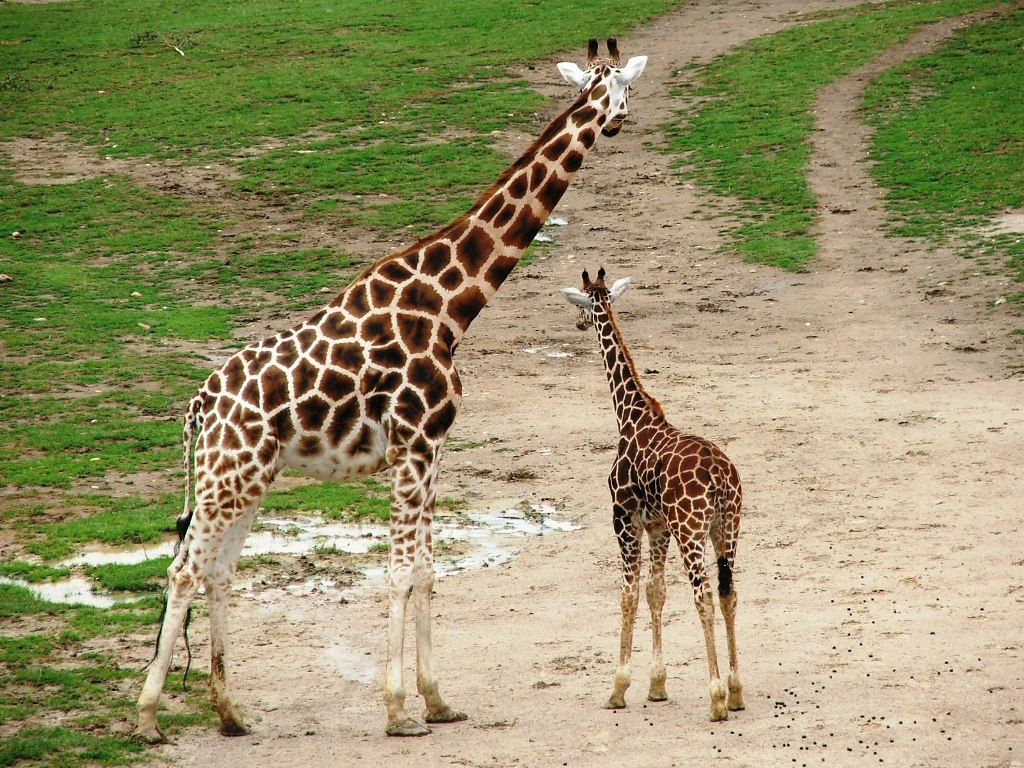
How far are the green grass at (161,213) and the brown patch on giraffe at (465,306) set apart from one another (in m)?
3.22

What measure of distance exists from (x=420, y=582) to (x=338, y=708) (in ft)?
3.50

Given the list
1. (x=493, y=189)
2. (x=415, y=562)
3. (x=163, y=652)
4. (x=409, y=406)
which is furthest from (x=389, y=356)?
(x=163, y=652)

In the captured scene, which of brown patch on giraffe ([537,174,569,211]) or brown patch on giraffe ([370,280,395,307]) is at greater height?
brown patch on giraffe ([537,174,569,211])

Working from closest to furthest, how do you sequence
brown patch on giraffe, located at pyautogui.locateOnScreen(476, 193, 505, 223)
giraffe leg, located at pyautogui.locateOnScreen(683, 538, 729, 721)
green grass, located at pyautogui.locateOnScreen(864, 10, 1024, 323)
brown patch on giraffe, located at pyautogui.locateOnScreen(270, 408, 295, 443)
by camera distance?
1. giraffe leg, located at pyautogui.locateOnScreen(683, 538, 729, 721)
2. brown patch on giraffe, located at pyautogui.locateOnScreen(270, 408, 295, 443)
3. brown patch on giraffe, located at pyautogui.locateOnScreen(476, 193, 505, 223)
4. green grass, located at pyautogui.locateOnScreen(864, 10, 1024, 323)

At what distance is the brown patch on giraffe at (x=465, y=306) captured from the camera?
9703mm

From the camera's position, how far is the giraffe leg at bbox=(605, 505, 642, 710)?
358 inches

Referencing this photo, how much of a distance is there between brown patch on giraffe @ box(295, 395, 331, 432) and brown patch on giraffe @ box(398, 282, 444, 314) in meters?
0.92

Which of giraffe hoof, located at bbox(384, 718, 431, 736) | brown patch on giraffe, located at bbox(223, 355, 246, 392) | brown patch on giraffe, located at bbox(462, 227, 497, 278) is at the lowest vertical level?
giraffe hoof, located at bbox(384, 718, 431, 736)

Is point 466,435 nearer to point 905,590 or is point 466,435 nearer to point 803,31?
point 905,590

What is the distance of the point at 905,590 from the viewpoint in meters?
10.7

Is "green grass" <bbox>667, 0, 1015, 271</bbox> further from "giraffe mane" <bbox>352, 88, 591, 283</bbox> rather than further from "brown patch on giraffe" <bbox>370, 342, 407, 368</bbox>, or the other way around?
"brown patch on giraffe" <bbox>370, 342, 407, 368</bbox>

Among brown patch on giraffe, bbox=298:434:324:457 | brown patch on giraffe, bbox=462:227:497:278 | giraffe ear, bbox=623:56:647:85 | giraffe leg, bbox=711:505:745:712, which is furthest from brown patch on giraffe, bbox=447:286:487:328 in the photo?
giraffe leg, bbox=711:505:745:712

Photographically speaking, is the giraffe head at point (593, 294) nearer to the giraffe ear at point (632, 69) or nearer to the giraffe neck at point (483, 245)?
the giraffe neck at point (483, 245)

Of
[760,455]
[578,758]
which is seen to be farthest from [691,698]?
[760,455]
